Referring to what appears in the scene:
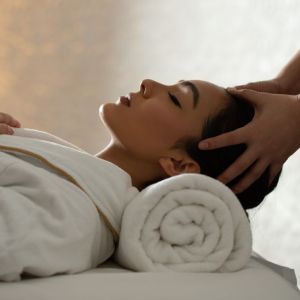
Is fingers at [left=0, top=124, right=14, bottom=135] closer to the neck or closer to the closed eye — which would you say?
the neck

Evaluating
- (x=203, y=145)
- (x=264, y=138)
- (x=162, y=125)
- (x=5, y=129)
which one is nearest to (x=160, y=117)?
(x=162, y=125)

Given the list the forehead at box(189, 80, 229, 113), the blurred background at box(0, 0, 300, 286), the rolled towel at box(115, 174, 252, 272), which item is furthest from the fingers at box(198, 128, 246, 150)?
the blurred background at box(0, 0, 300, 286)

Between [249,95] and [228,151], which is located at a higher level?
[249,95]

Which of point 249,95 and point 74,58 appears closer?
point 249,95

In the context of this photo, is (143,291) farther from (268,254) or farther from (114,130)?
(268,254)

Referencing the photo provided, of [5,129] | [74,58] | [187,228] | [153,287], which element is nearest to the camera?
[153,287]

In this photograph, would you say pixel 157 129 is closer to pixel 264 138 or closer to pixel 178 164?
pixel 178 164

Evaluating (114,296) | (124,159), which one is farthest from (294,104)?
(114,296)

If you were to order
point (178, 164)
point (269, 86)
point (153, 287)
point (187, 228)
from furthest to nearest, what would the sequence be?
1. point (269, 86)
2. point (178, 164)
3. point (187, 228)
4. point (153, 287)

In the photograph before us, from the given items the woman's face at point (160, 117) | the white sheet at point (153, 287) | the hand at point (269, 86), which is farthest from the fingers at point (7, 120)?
the hand at point (269, 86)

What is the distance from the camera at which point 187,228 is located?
A: 3.30 feet

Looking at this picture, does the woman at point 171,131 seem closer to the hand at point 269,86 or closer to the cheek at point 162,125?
the cheek at point 162,125

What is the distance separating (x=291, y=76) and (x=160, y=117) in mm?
491

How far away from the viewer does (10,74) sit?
274cm
